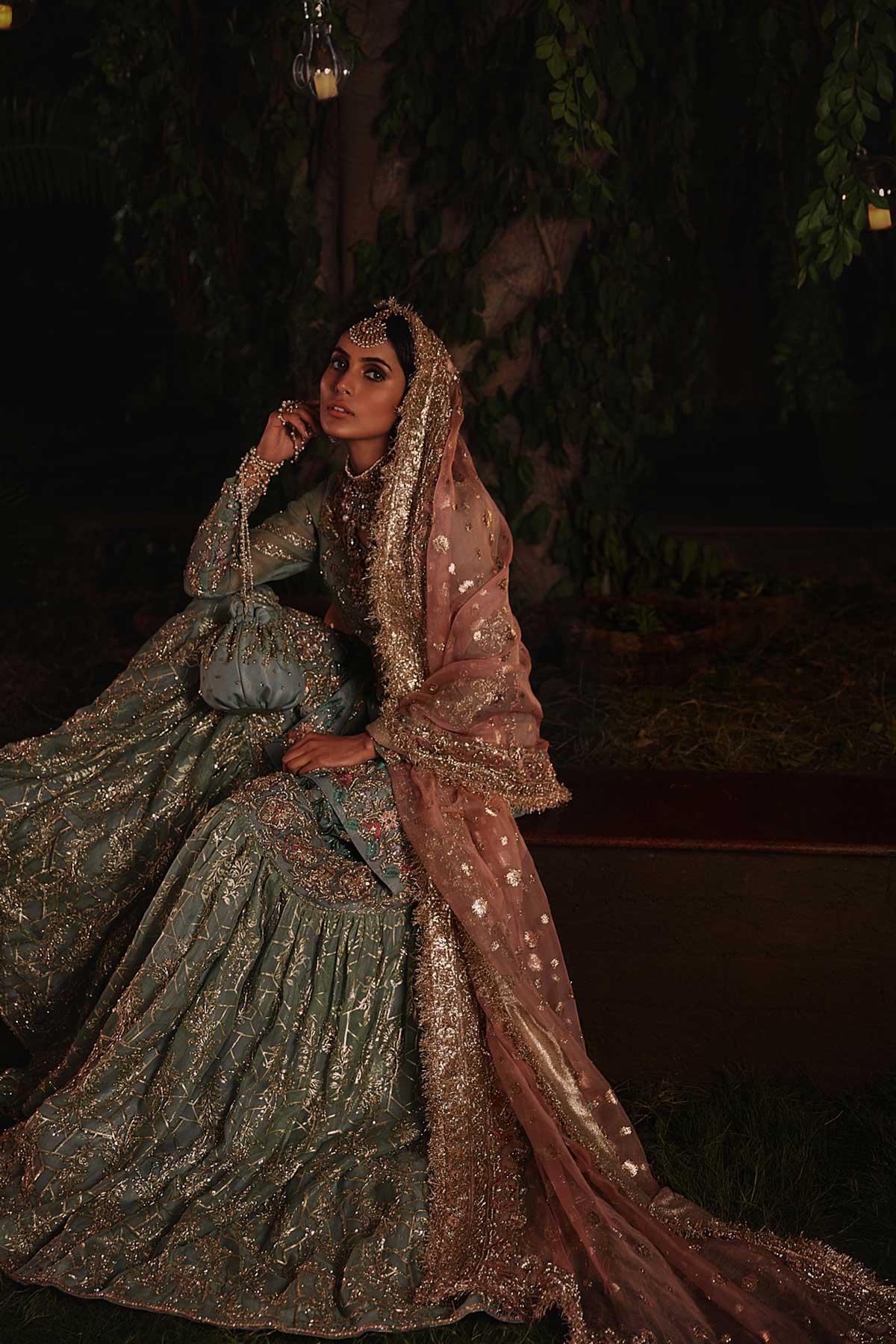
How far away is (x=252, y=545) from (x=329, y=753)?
1.44 feet

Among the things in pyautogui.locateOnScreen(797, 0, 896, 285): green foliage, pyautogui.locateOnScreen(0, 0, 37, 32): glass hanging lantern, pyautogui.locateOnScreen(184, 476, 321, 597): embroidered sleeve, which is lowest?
pyautogui.locateOnScreen(184, 476, 321, 597): embroidered sleeve

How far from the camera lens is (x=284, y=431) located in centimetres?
246

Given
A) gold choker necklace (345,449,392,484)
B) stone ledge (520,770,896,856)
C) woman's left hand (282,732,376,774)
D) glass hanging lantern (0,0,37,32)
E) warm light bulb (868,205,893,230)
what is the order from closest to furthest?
woman's left hand (282,732,376,774) < gold choker necklace (345,449,392,484) < stone ledge (520,770,896,856) < glass hanging lantern (0,0,37,32) < warm light bulb (868,205,893,230)

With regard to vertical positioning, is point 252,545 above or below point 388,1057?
above

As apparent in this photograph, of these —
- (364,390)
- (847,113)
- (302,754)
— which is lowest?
(302,754)

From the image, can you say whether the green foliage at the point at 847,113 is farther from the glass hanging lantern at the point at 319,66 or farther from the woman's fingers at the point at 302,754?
the woman's fingers at the point at 302,754

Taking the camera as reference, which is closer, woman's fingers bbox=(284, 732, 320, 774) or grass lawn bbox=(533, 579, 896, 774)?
woman's fingers bbox=(284, 732, 320, 774)

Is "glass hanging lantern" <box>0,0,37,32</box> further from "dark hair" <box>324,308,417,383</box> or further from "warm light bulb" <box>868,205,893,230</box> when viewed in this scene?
"warm light bulb" <box>868,205,893,230</box>

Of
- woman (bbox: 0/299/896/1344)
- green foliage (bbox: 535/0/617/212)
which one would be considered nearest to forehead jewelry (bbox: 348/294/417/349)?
woman (bbox: 0/299/896/1344)

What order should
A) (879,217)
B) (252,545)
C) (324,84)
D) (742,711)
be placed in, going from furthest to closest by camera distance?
(742,711) → (879,217) → (324,84) → (252,545)

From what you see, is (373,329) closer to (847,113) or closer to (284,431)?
(284,431)

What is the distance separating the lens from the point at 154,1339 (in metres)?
2.00

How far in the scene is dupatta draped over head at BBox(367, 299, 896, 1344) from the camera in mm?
2059

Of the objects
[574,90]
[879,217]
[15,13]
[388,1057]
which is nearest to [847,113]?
[879,217]
